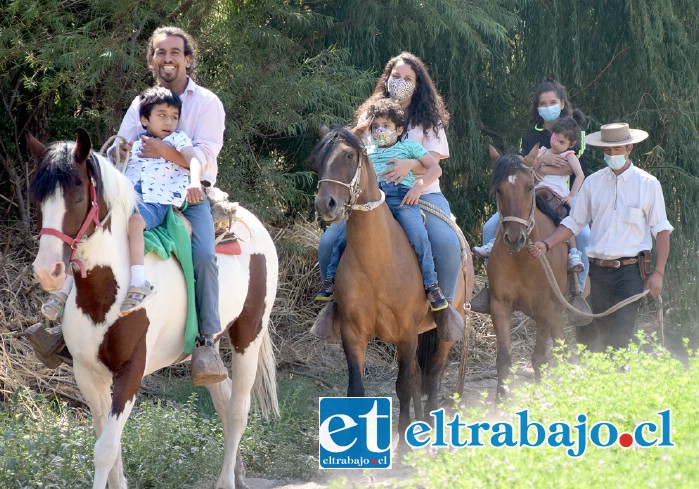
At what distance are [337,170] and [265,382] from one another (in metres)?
1.66

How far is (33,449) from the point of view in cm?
604

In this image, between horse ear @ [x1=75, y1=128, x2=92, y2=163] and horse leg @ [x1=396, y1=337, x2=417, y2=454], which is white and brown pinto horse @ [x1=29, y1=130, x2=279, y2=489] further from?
horse leg @ [x1=396, y1=337, x2=417, y2=454]

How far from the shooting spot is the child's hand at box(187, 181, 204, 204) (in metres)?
5.70

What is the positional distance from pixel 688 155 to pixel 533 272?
428 cm

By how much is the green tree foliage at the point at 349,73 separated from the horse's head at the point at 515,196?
1934 millimetres

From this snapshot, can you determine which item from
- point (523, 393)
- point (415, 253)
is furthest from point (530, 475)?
point (415, 253)

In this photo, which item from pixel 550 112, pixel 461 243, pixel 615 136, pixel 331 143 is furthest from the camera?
pixel 550 112

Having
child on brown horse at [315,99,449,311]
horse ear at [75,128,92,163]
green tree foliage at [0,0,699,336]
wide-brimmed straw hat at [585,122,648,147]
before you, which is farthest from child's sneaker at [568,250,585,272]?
horse ear at [75,128,92,163]

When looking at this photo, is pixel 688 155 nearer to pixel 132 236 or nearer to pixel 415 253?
pixel 415 253

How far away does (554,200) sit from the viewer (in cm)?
888

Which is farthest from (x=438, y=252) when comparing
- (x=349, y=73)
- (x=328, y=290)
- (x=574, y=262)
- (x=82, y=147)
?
(x=82, y=147)

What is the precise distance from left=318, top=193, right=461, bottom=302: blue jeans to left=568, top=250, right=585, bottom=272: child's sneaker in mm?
1679

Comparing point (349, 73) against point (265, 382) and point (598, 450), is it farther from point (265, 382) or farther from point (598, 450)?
point (598, 450)

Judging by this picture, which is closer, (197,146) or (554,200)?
(197,146)
